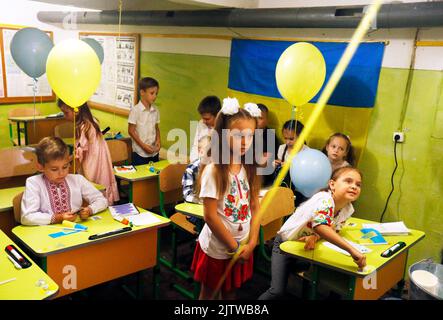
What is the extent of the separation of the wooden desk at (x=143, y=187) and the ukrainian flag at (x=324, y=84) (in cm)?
130

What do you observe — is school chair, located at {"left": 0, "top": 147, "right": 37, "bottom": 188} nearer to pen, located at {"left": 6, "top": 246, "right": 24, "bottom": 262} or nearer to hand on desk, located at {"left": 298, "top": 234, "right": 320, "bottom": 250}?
pen, located at {"left": 6, "top": 246, "right": 24, "bottom": 262}

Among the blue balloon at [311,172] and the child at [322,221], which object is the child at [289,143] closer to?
the blue balloon at [311,172]

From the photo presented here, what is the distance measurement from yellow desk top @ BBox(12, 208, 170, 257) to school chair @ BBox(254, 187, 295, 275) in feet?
2.34

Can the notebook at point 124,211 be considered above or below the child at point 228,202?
below

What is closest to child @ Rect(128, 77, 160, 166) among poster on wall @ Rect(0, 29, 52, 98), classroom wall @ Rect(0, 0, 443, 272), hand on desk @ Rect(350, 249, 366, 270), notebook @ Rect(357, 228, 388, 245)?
classroom wall @ Rect(0, 0, 443, 272)

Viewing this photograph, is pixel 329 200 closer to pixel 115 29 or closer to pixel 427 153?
pixel 427 153

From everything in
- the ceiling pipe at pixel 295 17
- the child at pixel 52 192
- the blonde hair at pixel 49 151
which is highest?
the ceiling pipe at pixel 295 17

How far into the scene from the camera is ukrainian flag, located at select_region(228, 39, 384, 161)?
305cm

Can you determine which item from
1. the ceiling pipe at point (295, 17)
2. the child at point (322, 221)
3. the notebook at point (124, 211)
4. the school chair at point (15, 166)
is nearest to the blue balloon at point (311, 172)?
the child at point (322, 221)

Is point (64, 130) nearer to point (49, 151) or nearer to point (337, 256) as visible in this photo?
point (49, 151)

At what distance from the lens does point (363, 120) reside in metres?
3.10

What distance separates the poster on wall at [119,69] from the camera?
5340mm
